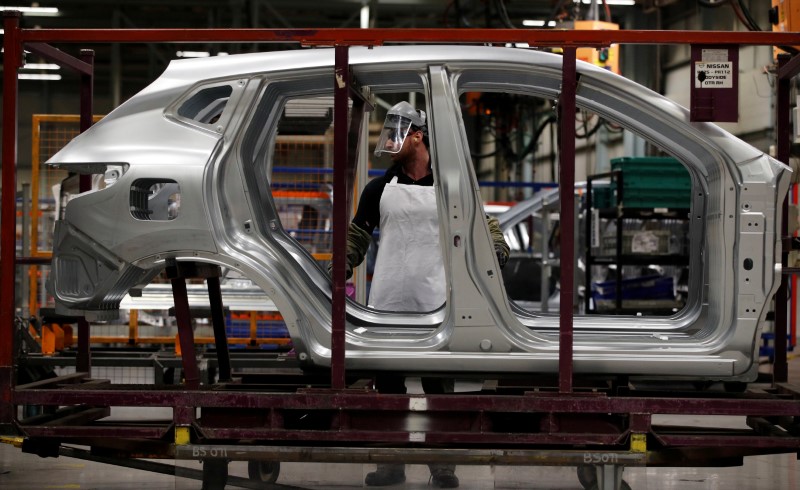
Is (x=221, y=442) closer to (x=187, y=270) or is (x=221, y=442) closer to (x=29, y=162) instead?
(x=187, y=270)

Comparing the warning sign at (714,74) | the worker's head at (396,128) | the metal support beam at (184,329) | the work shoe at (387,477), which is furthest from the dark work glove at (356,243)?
the warning sign at (714,74)

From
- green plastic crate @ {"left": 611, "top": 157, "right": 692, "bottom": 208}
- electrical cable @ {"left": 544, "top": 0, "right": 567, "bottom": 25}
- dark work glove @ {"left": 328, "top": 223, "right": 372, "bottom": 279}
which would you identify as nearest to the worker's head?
dark work glove @ {"left": 328, "top": 223, "right": 372, "bottom": 279}

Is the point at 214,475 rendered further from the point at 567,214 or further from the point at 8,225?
the point at 567,214

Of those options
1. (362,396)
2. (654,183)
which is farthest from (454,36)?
(654,183)

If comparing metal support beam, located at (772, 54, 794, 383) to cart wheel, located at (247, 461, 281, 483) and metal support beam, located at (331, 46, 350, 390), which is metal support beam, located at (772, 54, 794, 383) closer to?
metal support beam, located at (331, 46, 350, 390)

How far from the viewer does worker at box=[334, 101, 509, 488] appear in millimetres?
4477

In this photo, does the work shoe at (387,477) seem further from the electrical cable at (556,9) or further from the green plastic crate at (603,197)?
the electrical cable at (556,9)

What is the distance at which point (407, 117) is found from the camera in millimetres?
4395

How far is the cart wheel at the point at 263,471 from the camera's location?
13.6 ft

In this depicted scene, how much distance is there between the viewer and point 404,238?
456 cm

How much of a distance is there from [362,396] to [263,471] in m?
1.07

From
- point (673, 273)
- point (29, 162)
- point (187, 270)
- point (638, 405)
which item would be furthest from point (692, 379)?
point (29, 162)

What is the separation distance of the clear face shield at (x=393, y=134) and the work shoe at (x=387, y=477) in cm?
151

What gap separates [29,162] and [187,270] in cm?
2450
